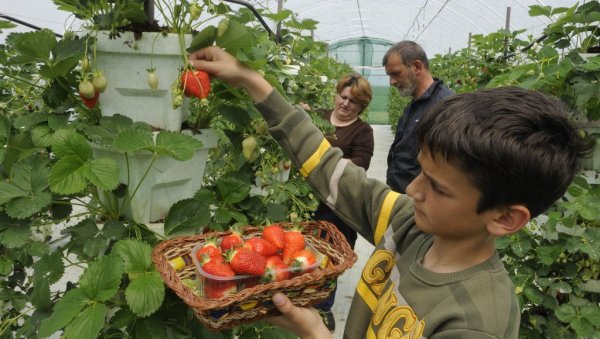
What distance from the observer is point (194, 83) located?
0.88m

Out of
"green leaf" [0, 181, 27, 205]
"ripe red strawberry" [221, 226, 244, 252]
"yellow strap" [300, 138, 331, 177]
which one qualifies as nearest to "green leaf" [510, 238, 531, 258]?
"yellow strap" [300, 138, 331, 177]

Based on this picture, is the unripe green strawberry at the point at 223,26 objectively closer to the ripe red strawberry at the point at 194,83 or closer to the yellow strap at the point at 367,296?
the ripe red strawberry at the point at 194,83

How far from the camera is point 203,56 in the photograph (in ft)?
3.05

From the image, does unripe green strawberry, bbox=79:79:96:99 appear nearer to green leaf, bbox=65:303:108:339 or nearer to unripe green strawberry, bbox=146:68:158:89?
unripe green strawberry, bbox=146:68:158:89

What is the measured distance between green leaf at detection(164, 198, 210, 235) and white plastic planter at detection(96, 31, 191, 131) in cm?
15

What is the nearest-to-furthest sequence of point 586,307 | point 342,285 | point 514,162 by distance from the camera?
point 514,162 < point 586,307 < point 342,285

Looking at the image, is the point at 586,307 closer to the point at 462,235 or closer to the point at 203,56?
the point at 462,235

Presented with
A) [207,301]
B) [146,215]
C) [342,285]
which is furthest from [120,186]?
[342,285]

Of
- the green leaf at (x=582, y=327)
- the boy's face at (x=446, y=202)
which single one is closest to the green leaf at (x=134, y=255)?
the boy's face at (x=446, y=202)

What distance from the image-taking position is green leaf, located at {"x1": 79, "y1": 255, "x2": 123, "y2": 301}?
2.67ft

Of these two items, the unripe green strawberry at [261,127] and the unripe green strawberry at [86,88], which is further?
the unripe green strawberry at [261,127]

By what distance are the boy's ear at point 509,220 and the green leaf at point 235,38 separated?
55 centimetres

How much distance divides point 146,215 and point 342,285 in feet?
8.47

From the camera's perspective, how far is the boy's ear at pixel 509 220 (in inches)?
30.7
